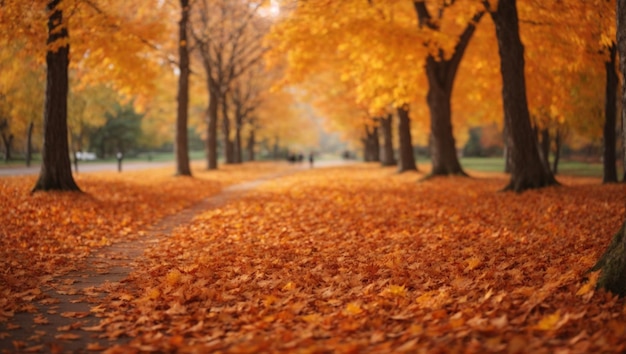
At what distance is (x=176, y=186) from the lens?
17.7 m

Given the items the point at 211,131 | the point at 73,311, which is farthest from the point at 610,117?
the point at 211,131

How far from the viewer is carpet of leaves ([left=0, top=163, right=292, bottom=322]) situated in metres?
5.88

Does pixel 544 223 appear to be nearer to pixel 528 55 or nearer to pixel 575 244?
pixel 575 244

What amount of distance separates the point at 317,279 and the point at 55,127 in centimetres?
1022

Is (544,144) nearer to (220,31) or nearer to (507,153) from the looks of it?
(507,153)

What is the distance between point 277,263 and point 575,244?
4.17 m

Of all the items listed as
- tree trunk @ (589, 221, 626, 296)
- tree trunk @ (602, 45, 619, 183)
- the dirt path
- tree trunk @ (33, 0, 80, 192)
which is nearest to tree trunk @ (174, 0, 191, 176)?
tree trunk @ (33, 0, 80, 192)

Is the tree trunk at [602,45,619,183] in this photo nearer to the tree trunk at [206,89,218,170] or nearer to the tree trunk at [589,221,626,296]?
the tree trunk at [589,221,626,296]

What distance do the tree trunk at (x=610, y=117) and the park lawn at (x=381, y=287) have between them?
7.45 meters

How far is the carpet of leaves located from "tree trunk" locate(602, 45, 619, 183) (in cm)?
1432

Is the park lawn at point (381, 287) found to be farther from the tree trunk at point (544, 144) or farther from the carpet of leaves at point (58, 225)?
the tree trunk at point (544, 144)

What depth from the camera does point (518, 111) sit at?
13.3 meters

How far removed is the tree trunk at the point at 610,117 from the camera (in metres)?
15.8

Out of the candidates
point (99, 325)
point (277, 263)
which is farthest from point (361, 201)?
point (99, 325)
